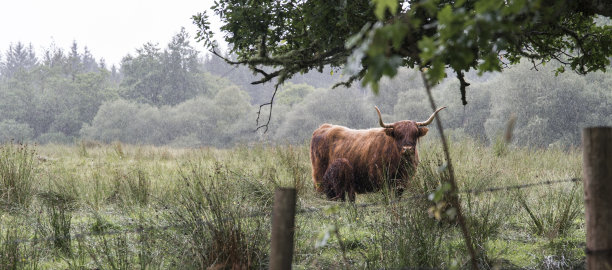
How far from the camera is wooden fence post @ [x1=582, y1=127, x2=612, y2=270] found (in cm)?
177

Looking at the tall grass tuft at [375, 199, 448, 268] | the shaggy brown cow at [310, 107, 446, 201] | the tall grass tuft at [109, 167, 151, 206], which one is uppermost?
the shaggy brown cow at [310, 107, 446, 201]


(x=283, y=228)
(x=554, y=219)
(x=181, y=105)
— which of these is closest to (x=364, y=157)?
(x=554, y=219)

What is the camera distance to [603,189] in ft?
5.81

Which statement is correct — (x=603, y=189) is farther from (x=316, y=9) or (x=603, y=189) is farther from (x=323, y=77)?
(x=323, y=77)

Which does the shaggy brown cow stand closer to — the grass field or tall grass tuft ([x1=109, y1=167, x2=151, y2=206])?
the grass field

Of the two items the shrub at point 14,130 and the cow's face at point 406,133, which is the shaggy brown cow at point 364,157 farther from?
the shrub at point 14,130

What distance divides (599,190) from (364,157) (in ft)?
12.9

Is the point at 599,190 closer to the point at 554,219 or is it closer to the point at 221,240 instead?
the point at 221,240

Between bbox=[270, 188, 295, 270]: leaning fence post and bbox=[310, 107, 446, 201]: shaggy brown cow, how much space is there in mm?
3162

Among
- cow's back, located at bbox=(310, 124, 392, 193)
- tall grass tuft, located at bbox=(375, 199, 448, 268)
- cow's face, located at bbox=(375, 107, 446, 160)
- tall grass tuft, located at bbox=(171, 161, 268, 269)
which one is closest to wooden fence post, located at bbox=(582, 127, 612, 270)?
tall grass tuft, located at bbox=(375, 199, 448, 268)

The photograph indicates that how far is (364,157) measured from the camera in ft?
18.7

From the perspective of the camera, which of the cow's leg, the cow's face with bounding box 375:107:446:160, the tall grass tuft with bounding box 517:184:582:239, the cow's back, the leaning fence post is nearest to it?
the leaning fence post

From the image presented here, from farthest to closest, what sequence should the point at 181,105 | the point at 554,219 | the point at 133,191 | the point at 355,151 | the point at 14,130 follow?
1. the point at 181,105
2. the point at 14,130
3. the point at 133,191
4. the point at 355,151
5. the point at 554,219

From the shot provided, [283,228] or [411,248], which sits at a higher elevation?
[283,228]
